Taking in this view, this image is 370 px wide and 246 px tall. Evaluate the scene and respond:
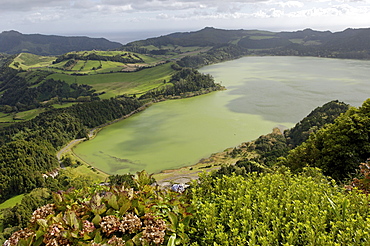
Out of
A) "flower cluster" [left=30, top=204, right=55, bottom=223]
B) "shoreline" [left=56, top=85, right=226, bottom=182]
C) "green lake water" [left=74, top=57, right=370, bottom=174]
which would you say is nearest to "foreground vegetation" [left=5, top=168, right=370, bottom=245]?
"flower cluster" [left=30, top=204, right=55, bottom=223]

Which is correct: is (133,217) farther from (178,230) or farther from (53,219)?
(53,219)

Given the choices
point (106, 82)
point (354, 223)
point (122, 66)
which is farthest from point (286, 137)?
point (122, 66)

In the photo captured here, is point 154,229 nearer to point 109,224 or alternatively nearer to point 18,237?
point 109,224

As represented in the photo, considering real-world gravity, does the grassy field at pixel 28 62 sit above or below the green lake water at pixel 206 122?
above

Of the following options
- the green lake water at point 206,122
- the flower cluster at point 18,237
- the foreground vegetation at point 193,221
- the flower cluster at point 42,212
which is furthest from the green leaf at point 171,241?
the green lake water at point 206,122

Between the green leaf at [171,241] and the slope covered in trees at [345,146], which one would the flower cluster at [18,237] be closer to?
the green leaf at [171,241]

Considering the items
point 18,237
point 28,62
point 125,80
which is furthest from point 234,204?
point 28,62

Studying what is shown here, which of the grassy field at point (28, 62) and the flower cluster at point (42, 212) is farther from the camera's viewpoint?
the grassy field at point (28, 62)
